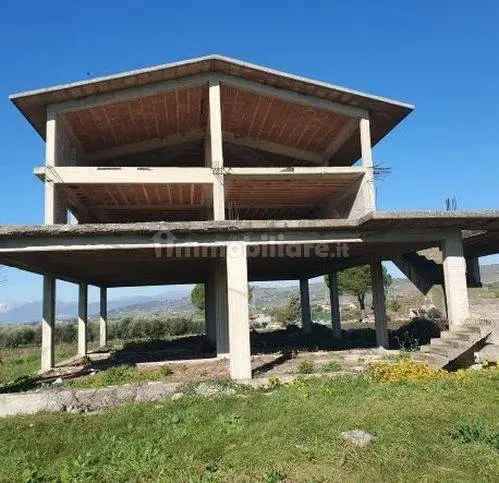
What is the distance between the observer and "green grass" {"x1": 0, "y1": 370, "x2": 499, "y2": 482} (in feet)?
19.8

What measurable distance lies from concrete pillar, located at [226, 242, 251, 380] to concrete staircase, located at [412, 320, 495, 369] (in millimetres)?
4904

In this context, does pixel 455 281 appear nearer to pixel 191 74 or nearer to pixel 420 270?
pixel 420 270

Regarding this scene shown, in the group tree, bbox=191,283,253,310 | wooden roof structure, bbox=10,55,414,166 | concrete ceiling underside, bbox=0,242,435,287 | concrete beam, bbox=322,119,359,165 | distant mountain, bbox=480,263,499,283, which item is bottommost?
tree, bbox=191,283,253,310

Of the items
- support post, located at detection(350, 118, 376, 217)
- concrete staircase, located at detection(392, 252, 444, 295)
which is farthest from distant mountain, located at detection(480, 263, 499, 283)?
support post, located at detection(350, 118, 376, 217)

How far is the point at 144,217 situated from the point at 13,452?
14.5 metres

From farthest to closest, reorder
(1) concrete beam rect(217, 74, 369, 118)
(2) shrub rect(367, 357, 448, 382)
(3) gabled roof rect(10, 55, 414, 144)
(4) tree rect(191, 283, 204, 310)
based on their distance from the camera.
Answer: (4) tree rect(191, 283, 204, 310), (1) concrete beam rect(217, 74, 369, 118), (3) gabled roof rect(10, 55, 414, 144), (2) shrub rect(367, 357, 448, 382)

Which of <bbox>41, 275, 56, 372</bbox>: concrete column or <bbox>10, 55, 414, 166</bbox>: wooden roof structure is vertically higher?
<bbox>10, 55, 414, 166</bbox>: wooden roof structure

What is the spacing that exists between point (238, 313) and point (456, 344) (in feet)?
19.8

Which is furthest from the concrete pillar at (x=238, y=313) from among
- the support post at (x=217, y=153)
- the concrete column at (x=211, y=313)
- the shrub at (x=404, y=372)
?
the concrete column at (x=211, y=313)

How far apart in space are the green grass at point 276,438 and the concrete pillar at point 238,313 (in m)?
2.27

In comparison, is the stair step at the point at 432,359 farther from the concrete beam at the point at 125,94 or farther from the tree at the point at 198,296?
the tree at the point at 198,296

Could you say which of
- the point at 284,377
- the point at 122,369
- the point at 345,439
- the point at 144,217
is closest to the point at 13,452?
the point at 345,439

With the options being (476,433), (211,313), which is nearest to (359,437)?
(476,433)

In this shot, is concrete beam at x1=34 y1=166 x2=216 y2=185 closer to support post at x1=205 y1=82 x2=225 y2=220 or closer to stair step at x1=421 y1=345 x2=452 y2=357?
support post at x1=205 y1=82 x2=225 y2=220
